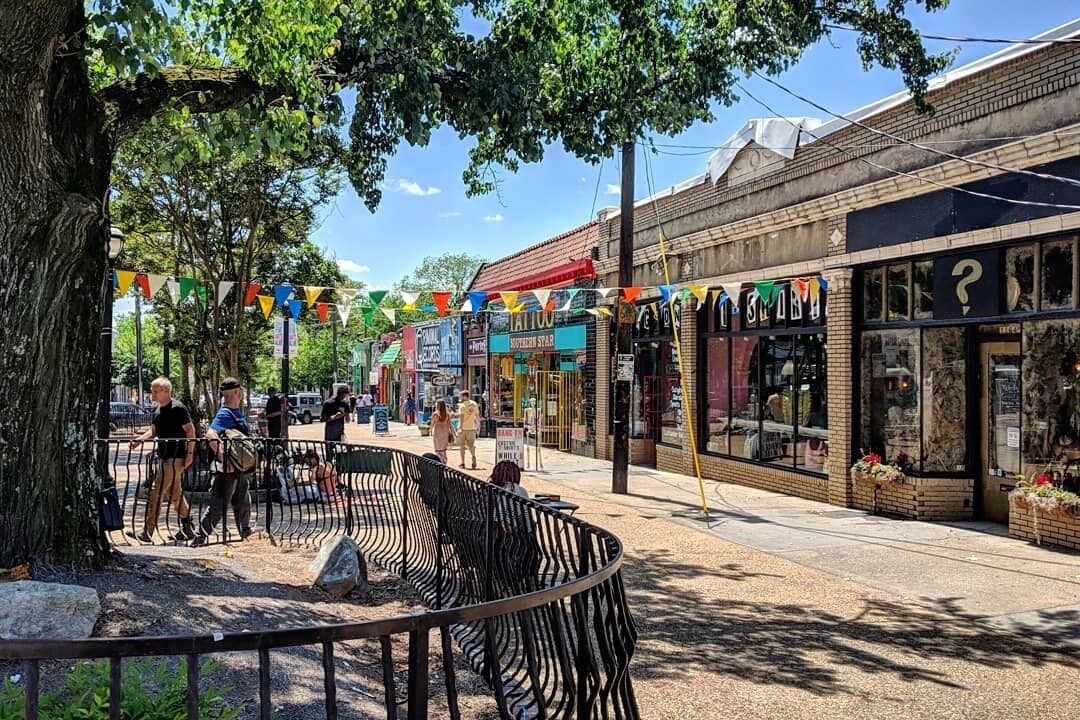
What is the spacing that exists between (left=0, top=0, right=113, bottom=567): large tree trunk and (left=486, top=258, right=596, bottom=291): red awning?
620 inches

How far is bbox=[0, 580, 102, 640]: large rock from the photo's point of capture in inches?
187

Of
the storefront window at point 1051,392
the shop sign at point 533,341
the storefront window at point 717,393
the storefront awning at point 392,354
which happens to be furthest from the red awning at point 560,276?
the storefront awning at point 392,354

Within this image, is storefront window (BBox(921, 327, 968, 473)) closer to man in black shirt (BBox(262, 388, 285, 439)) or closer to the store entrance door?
the store entrance door

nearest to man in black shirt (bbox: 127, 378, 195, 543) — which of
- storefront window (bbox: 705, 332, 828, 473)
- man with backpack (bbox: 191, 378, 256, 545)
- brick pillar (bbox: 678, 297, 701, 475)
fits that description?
man with backpack (bbox: 191, 378, 256, 545)

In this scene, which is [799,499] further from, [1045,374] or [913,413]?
[1045,374]

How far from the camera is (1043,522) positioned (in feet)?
31.8

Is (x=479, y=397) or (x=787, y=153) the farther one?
(x=479, y=397)

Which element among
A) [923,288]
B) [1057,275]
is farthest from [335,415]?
[1057,275]

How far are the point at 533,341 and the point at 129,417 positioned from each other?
50.4 ft

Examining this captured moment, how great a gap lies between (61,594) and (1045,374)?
10.1 metres

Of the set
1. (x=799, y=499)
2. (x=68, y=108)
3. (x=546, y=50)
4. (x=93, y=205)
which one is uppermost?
(x=546, y=50)

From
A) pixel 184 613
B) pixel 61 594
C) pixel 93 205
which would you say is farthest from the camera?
pixel 93 205

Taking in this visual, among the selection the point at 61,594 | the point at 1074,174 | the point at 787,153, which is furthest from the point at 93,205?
the point at 787,153

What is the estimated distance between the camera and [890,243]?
12.0 meters
